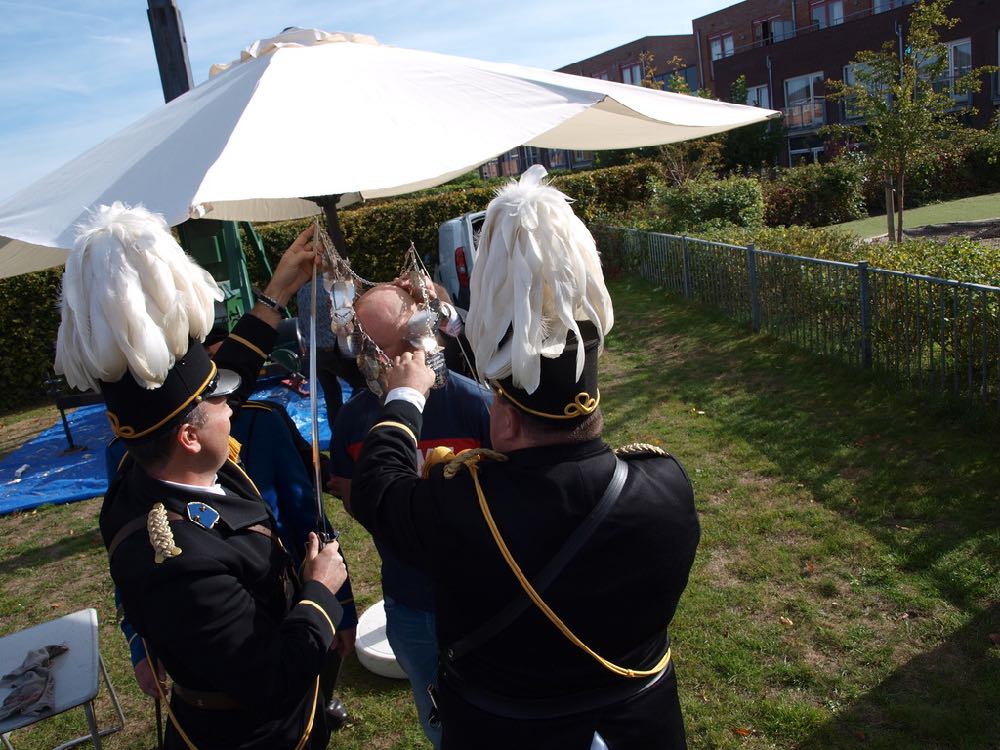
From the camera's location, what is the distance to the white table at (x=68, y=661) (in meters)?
2.81

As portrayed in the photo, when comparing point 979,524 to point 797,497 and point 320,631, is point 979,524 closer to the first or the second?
point 797,497

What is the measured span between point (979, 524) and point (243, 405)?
165 inches

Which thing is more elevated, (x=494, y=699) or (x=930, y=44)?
(x=930, y=44)

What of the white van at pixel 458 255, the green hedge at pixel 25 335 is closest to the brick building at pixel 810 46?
the white van at pixel 458 255

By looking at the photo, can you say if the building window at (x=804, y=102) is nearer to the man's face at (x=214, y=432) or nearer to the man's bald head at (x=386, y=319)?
the man's bald head at (x=386, y=319)

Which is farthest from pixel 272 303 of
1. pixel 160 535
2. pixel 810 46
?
pixel 810 46

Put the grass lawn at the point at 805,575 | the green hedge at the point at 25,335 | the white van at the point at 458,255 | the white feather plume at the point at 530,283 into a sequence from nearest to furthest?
the white feather plume at the point at 530,283 → the grass lawn at the point at 805,575 → the white van at the point at 458,255 → the green hedge at the point at 25,335

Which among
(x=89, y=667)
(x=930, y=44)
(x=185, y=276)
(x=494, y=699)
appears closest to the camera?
(x=494, y=699)

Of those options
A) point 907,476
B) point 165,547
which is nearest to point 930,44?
point 907,476

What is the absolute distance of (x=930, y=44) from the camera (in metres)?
12.9

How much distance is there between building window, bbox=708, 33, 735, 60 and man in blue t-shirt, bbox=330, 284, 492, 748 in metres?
47.7

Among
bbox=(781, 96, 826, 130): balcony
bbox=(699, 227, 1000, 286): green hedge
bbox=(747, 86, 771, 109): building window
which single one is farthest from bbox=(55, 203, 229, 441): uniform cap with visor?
bbox=(747, 86, 771, 109): building window

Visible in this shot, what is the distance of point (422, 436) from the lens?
8.70 ft

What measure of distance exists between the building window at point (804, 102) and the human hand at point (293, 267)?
35863mm
